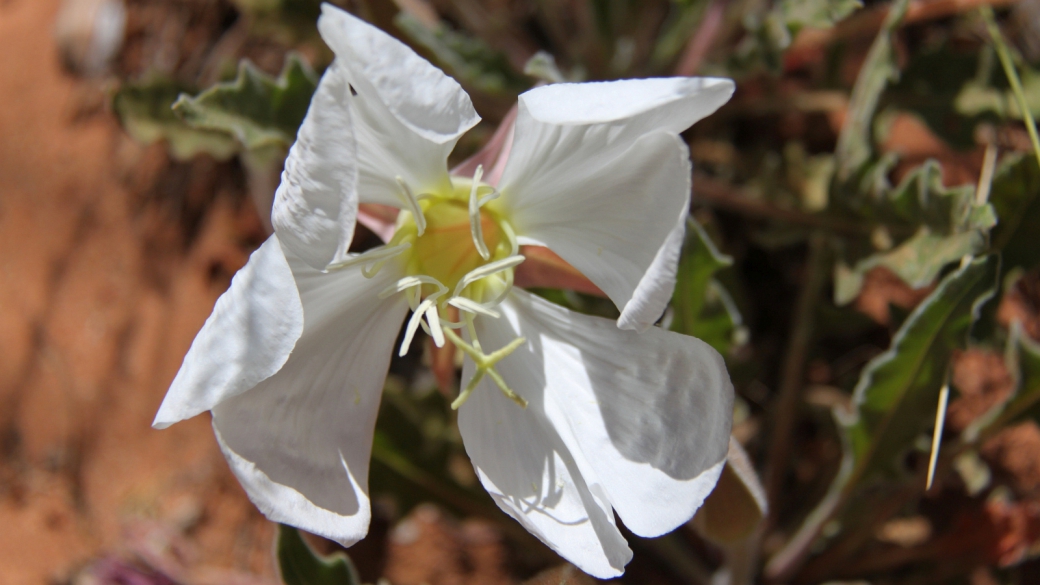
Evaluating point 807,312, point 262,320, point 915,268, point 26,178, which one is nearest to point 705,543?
point 807,312

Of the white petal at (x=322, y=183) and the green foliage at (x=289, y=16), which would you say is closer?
the white petal at (x=322, y=183)

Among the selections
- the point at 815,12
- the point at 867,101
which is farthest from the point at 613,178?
the point at 867,101

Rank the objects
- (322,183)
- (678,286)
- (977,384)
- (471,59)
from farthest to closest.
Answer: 1. (977,384)
2. (471,59)
3. (678,286)
4. (322,183)

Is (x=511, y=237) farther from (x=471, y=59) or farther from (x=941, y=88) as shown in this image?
(x=941, y=88)

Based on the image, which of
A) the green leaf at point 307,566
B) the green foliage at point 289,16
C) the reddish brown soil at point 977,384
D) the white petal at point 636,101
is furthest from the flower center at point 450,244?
the reddish brown soil at point 977,384

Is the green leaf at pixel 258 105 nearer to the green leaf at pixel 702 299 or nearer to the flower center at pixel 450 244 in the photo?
→ the flower center at pixel 450 244

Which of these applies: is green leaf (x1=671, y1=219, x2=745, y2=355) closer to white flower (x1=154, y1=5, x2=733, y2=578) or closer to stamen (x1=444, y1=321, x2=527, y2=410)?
white flower (x1=154, y1=5, x2=733, y2=578)
